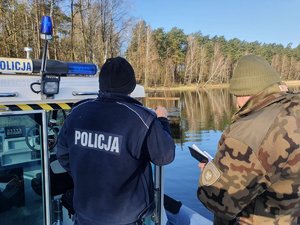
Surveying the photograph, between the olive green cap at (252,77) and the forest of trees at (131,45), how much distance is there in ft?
9.04

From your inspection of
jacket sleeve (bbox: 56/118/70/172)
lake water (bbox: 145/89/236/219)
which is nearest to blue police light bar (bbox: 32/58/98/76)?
jacket sleeve (bbox: 56/118/70/172)

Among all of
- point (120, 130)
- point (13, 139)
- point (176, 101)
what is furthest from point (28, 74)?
point (176, 101)

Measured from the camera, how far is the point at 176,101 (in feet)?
97.5

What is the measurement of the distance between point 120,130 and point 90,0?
32.4 m

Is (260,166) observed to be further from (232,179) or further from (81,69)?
(81,69)

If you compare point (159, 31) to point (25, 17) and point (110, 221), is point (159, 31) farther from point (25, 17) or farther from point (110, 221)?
point (110, 221)

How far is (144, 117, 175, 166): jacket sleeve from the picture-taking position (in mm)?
1971

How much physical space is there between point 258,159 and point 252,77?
49 cm

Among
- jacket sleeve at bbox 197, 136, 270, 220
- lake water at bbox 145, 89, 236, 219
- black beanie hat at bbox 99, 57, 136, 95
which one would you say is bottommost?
lake water at bbox 145, 89, 236, 219

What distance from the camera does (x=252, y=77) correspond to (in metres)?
1.94

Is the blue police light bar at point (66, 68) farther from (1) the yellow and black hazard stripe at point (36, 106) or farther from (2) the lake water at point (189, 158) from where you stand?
(2) the lake water at point (189, 158)

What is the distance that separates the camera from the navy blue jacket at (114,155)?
1.98 metres

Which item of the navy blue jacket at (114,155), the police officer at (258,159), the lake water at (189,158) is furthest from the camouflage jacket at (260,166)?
the lake water at (189,158)

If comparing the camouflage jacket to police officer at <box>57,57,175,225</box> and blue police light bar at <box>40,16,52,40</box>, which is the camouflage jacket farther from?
blue police light bar at <box>40,16,52,40</box>
